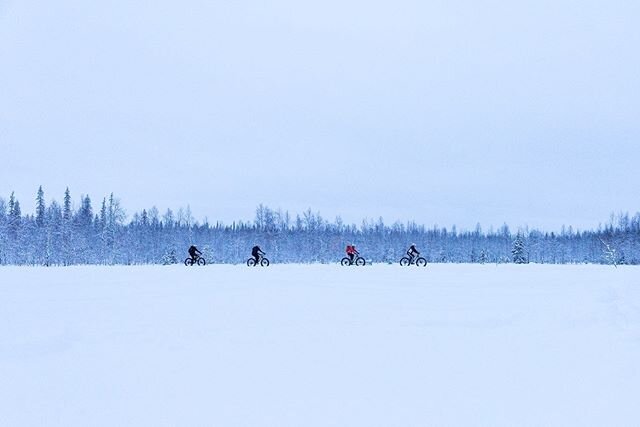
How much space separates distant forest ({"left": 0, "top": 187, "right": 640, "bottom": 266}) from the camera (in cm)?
7856

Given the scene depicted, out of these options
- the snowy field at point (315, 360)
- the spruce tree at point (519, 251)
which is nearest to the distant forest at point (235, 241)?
the spruce tree at point (519, 251)

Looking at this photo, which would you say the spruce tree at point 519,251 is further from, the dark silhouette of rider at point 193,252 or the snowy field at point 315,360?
the snowy field at point 315,360

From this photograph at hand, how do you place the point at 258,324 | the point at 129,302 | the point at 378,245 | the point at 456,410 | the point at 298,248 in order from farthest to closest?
the point at 378,245, the point at 298,248, the point at 129,302, the point at 258,324, the point at 456,410

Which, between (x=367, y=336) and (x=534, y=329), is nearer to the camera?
(x=367, y=336)

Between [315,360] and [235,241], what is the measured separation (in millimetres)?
112571

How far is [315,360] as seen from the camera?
8.85 metres

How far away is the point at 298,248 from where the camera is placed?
400 feet

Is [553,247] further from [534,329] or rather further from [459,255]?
[534,329]

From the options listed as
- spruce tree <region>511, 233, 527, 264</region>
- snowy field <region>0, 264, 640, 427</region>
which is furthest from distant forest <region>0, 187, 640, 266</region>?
snowy field <region>0, 264, 640, 427</region>

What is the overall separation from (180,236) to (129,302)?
105 m

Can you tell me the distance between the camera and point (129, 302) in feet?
43.0

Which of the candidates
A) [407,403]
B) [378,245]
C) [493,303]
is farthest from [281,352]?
[378,245]

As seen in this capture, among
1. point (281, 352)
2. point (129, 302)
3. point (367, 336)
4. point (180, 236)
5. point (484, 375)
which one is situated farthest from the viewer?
point (180, 236)

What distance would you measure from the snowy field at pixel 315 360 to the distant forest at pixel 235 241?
3980 centimetres
